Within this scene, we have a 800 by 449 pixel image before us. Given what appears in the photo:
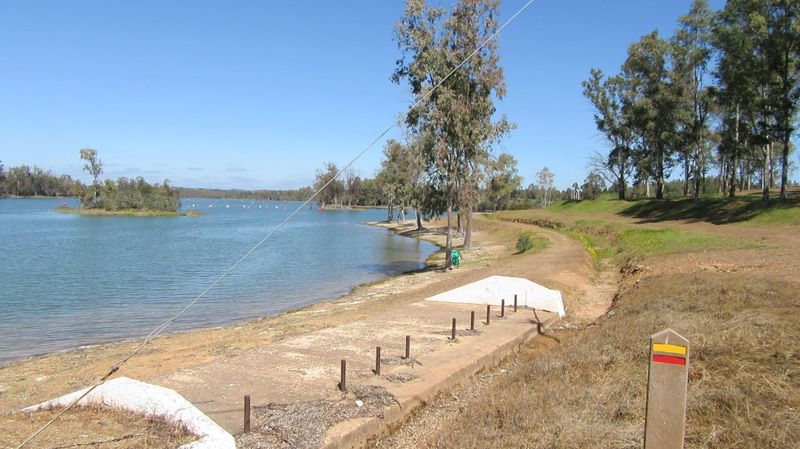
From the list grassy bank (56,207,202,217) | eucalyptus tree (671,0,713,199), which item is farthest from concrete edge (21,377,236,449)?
grassy bank (56,207,202,217)

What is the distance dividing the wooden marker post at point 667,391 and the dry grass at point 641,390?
70 centimetres

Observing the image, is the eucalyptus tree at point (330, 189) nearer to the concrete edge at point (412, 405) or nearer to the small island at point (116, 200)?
the small island at point (116, 200)

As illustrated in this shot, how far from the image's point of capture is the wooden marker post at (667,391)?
4965 mm

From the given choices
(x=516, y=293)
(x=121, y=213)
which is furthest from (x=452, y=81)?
(x=121, y=213)

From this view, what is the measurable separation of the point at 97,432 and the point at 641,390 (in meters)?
6.53

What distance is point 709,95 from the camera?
4475 cm

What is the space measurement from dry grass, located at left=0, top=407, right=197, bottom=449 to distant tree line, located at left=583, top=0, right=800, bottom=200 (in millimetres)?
39332

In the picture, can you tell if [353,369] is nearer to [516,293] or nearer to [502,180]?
[516,293]

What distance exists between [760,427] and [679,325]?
4.41 meters

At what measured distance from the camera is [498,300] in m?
16.8

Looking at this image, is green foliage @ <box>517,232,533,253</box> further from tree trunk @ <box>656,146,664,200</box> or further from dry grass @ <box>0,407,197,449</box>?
dry grass @ <box>0,407,197,449</box>

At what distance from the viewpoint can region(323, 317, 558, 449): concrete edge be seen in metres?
7.12

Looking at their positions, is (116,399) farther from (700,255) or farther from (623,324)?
(700,255)

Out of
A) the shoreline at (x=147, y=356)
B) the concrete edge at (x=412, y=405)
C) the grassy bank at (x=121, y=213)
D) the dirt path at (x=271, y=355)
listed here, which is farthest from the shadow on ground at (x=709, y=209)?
the grassy bank at (x=121, y=213)
